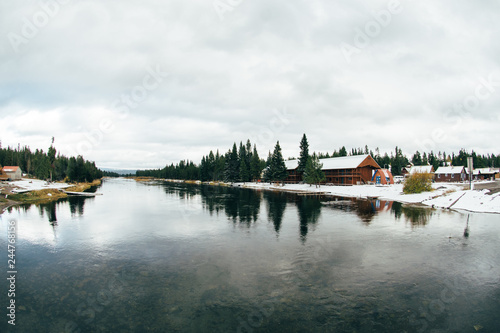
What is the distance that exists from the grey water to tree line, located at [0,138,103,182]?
3708 inches

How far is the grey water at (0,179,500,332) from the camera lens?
932cm

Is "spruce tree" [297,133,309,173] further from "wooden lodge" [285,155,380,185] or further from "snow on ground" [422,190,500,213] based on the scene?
"snow on ground" [422,190,500,213]

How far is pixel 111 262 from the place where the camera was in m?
15.3

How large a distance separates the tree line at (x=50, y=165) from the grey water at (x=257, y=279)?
9418cm

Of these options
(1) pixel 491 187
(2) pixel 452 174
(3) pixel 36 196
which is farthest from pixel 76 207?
(2) pixel 452 174

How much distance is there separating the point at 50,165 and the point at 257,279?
118 meters

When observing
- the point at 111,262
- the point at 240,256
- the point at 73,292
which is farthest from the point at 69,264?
the point at 240,256

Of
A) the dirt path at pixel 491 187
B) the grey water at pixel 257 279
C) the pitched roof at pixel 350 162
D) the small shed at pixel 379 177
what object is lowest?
the grey water at pixel 257 279

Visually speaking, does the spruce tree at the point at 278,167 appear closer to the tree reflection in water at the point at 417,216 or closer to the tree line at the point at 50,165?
the tree reflection in water at the point at 417,216

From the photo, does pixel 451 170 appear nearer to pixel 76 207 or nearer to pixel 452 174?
pixel 452 174

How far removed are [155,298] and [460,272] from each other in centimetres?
1501

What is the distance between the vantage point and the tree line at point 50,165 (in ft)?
329

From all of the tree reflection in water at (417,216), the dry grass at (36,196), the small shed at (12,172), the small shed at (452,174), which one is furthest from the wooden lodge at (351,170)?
the small shed at (12,172)

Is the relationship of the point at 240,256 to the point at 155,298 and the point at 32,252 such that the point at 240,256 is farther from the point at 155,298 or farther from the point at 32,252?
the point at 32,252
